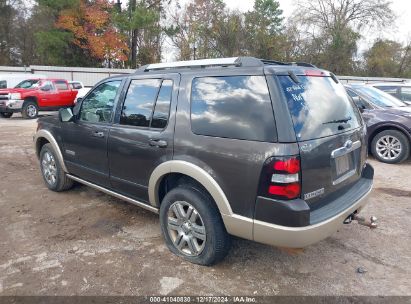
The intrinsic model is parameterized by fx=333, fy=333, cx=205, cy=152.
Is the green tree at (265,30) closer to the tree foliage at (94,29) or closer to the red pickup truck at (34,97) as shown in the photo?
the tree foliage at (94,29)

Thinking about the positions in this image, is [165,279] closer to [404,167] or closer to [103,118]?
[103,118]

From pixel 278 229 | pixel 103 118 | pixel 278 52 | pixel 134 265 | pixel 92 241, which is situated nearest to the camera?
pixel 278 229

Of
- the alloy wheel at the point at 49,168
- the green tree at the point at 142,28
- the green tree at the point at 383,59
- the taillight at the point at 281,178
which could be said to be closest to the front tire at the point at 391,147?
the taillight at the point at 281,178

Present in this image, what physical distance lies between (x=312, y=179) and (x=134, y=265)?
182 cm

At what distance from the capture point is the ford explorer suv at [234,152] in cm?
254

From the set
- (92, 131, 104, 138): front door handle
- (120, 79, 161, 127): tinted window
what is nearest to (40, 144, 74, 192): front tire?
(92, 131, 104, 138): front door handle

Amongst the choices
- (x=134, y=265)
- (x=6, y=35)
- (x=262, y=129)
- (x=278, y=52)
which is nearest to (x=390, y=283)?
(x=262, y=129)

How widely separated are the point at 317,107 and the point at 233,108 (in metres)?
0.72

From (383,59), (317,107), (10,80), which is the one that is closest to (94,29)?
(10,80)

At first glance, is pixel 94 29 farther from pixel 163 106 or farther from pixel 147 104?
pixel 163 106

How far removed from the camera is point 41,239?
3639 millimetres

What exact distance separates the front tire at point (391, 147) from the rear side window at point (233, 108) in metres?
5.37

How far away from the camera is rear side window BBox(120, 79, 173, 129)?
3295 millimetres

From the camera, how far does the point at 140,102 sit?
3.56 metres
